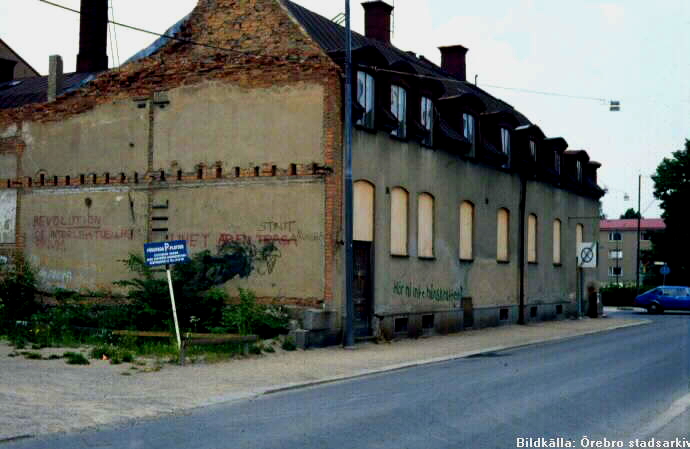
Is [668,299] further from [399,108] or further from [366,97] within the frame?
[366,97]

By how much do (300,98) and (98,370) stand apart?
374 inches

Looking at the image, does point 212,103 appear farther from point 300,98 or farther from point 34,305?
point 34,305

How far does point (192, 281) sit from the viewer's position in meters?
23.2

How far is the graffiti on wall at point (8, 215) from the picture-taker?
90.8 ft

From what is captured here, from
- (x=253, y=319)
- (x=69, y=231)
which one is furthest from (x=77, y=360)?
(x=69, y=231)

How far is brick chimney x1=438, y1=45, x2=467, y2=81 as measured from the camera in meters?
42.1

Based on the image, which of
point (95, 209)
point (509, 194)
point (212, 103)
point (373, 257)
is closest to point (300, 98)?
point (212, 103)

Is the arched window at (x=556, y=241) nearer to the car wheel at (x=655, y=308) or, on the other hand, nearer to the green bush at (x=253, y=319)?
the car wheel at (x=655, y=308)

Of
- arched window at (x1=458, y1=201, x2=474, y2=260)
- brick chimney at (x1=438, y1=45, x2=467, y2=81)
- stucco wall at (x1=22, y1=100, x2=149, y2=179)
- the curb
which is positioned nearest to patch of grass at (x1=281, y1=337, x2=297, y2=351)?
the curb

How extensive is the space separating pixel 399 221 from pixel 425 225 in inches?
69.2

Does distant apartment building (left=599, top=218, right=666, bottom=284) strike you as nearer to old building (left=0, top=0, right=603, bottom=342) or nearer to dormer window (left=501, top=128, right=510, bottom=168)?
dormer window (left=501, top=128, right=510, bottom=168)

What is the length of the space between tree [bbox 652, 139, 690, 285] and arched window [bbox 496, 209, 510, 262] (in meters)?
40.2

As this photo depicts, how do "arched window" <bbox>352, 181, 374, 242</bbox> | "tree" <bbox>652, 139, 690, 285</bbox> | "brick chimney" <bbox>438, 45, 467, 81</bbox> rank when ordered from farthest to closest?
1. "tree" <bbox>652, 139, 690, 285</bbox>
2. "brick chimney" <bbox>438, 45, 467, 81</bbox>
3. "arched window" <bbox>352, 181, 374, 242</bbox>

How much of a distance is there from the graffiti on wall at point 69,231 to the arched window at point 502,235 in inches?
531
